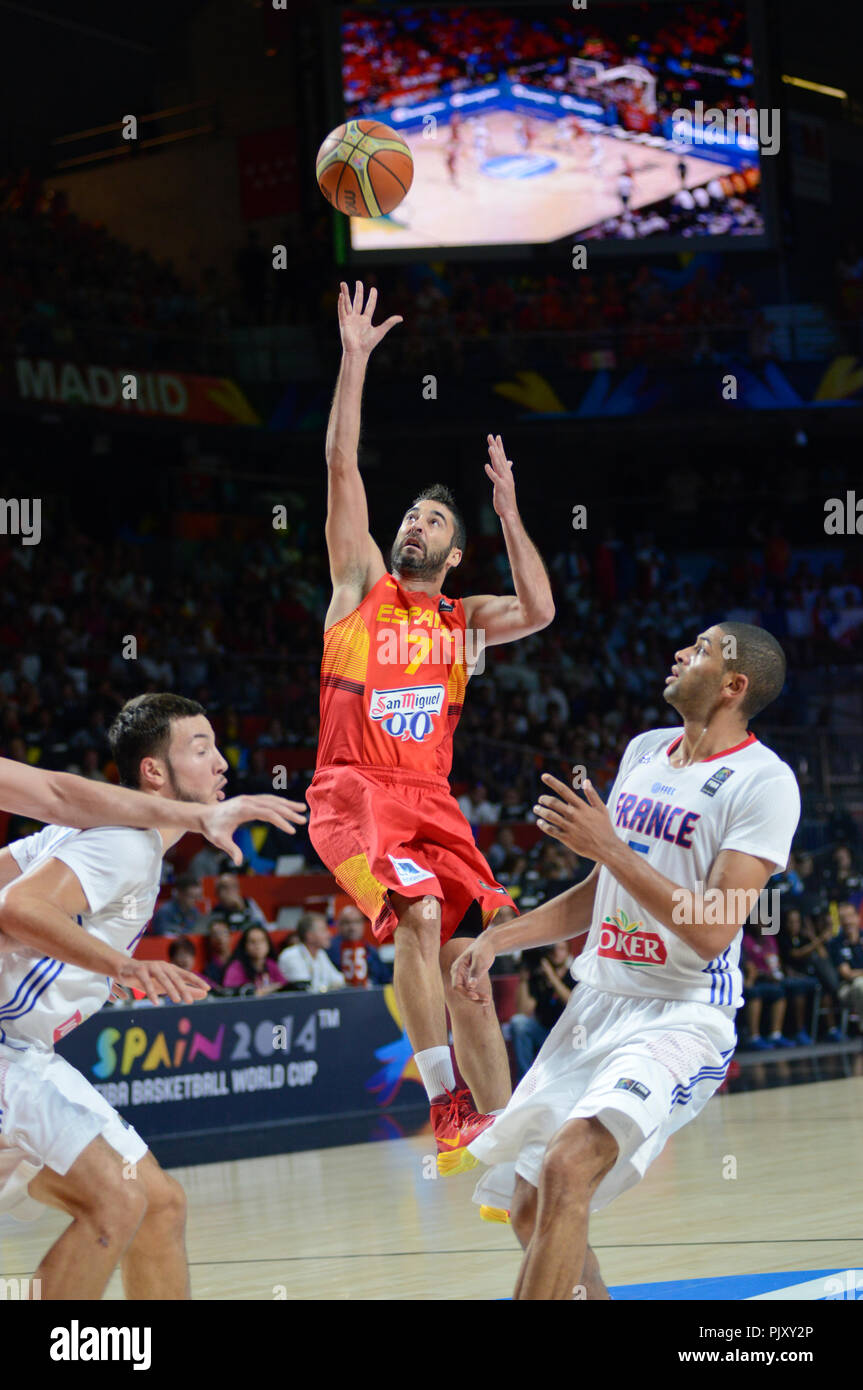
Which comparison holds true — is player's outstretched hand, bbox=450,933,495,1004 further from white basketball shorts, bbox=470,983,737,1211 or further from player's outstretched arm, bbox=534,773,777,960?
player's outstretched arm, bbox=534,773,777,960

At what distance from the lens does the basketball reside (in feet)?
23.1

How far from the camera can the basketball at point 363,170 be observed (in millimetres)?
7051

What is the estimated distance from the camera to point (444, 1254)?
7.70 meters

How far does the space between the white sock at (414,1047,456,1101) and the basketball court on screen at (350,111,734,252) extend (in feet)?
61.2

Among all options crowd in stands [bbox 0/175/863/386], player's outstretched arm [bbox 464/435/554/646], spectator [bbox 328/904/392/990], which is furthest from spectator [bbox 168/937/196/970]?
crowd in stands [bbox 0/175/863/386]

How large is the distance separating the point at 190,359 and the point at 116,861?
61.6ft

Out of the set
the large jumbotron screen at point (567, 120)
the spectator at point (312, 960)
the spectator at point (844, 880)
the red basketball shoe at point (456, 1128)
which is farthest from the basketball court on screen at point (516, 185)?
the red basketball shoe at point (456, 1128)

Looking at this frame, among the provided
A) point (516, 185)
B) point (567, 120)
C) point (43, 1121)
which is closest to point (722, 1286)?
point (43, 1121)

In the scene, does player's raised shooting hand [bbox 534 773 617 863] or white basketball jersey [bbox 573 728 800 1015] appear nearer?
player's raised shooting hand [bbox 534 773 617 863]

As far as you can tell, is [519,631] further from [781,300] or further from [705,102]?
[781,300]

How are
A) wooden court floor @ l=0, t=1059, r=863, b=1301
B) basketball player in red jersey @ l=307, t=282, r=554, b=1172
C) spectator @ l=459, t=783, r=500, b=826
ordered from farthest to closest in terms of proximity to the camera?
spectator @ l=459, t=783, r=500, b=826 < wooden court floor @ l=0, t=1059, r=863, b=1301 < basketball player in red jersey @ l=307, t=282, r=554, b=1172

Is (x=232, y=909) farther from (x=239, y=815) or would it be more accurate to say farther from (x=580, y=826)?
(x=239, y=815)

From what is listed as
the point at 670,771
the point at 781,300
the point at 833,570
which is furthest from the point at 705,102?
the point at 670,771

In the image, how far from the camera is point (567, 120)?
23.9 meters
